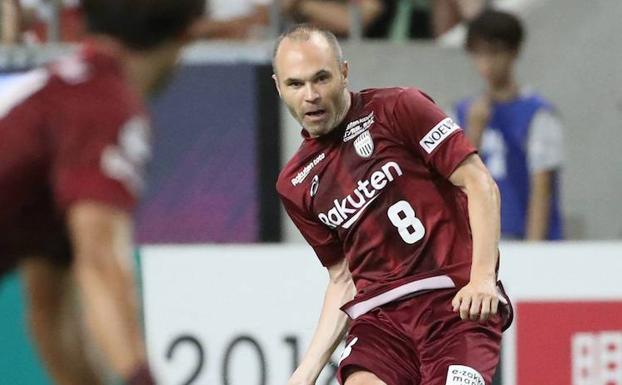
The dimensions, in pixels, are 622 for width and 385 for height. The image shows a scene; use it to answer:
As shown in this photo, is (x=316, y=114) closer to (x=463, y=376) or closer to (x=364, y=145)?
(x=364, y=145)

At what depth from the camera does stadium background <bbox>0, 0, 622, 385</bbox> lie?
723 centimetres

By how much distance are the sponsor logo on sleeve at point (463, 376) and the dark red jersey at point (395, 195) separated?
11.2 inches

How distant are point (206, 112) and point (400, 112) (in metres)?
3.04

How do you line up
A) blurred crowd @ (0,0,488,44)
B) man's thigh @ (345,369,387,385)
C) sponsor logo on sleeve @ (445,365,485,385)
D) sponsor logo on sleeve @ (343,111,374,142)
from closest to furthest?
sponsor logo on sleeve @ (445,365,485,385), man's thigh @ (345,369,387,385), sponsor logo on sleeve @ (343,111,374,142), blurred crowd @ (0,0,488,44)

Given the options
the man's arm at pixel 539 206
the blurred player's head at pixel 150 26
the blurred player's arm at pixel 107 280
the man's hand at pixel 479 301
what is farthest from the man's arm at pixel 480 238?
the man's arm at pixel 539 206

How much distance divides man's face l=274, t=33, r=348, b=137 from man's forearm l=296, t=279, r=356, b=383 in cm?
56

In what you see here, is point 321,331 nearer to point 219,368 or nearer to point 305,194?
point 305,194

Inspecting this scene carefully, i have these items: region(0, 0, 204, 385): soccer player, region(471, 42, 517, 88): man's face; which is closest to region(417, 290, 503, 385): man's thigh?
region(0, 0, 204, 385): soccer player

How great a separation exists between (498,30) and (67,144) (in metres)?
4.60

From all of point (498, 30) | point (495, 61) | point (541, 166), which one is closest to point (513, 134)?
point (541, 166)

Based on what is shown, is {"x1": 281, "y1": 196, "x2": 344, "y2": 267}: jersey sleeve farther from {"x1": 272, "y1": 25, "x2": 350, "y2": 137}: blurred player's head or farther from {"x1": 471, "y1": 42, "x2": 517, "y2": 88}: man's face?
{"x1": 471, "y1": 42, "x2": 517, "y2": 88}: man's face

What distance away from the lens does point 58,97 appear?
11.5 ft

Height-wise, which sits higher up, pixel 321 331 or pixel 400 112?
pixel 400 112

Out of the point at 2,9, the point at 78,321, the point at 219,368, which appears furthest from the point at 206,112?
the point at 78,321
